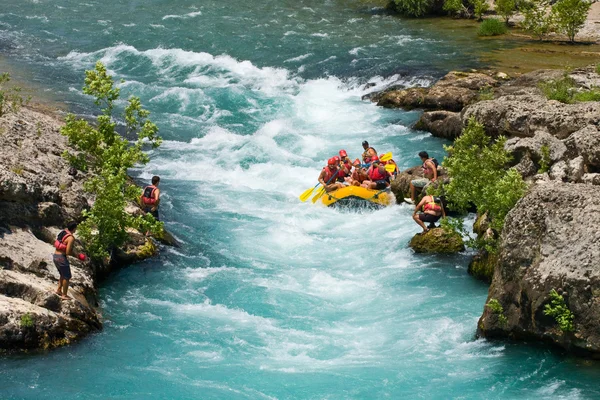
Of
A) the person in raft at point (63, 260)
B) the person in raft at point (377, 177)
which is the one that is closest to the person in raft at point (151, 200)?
the person in raft at point (63, 260)

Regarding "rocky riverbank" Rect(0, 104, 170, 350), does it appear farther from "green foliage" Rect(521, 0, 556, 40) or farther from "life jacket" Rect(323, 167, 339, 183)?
"green foliage" Rect(521, 0, 556, 40)

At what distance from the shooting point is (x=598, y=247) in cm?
1224

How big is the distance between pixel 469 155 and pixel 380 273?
294 centimetres

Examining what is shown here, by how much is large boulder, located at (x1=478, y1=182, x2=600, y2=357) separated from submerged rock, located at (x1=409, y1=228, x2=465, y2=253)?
3.93 metres

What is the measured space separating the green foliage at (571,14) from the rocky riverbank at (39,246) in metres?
21.6

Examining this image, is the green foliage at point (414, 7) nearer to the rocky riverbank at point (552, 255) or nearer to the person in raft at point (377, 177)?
the person in raft at point (377, 177)

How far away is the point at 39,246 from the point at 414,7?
1155 inches

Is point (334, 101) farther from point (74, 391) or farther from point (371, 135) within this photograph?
point (74, 391)

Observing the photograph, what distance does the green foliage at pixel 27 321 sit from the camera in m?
13.0

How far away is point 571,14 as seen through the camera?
3356cm

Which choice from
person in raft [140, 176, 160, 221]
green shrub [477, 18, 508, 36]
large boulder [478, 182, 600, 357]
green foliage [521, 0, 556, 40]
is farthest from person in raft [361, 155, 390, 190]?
green shrub [477, 18, 508, 36]

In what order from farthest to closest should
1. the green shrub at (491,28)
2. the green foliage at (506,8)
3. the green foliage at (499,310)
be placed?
1. the green foliage at (506,8)
2. the green shrub at (491,28)
3. the green foliage at (499,310)

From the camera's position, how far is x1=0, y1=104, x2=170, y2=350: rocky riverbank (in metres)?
13.3

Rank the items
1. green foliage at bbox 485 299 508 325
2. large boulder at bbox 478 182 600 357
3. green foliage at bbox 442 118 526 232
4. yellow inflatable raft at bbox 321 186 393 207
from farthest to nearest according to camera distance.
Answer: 1. yellow inflatable raft at bbox 321 186 393 207
2. green foliage at bbox 442 118 526 232
3. green foliage at bbox 485 299 508 325
4. large boulder at bbox 478 182 600 357
